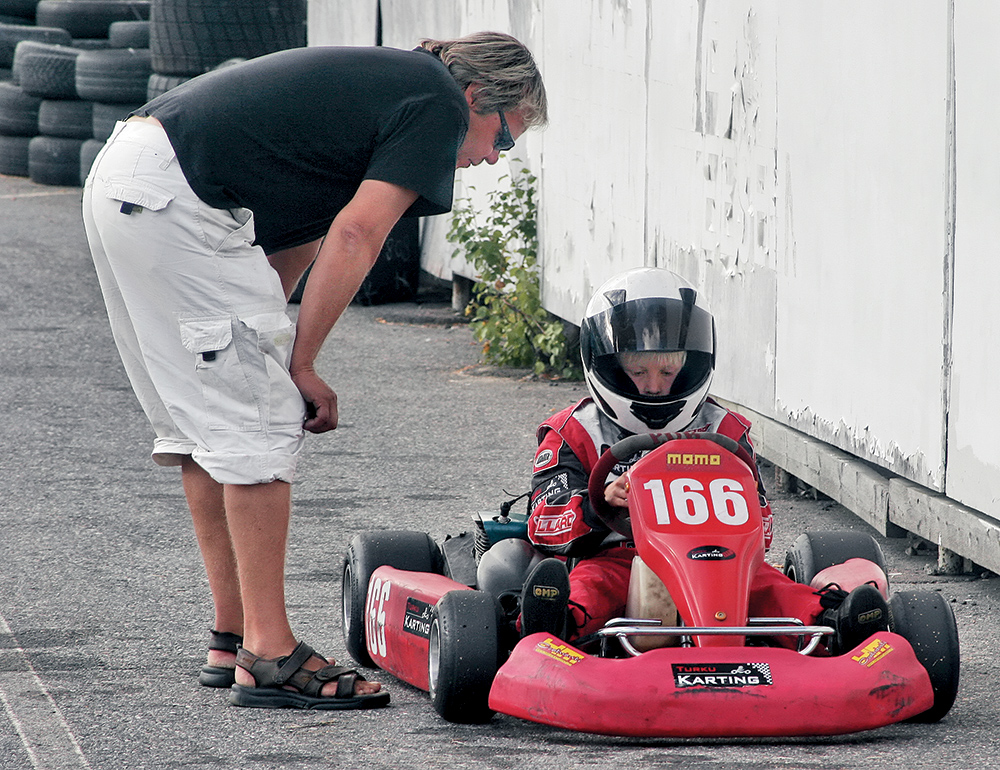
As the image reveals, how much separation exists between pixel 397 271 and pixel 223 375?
299 inches

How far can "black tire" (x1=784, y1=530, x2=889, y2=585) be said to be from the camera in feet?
13.2

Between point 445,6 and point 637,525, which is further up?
point 445,6

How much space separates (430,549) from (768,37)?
2746 millimetres

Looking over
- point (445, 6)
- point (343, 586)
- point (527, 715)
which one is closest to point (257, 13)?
point (445, 6)

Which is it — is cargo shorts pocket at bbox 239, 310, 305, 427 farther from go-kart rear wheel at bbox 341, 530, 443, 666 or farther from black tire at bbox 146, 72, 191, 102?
black tire at bbox 146, 72, 191, 102

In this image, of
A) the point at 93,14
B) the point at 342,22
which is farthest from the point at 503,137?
the point at 93,14

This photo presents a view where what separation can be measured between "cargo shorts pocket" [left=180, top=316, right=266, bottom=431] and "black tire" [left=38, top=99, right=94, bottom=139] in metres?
13.3

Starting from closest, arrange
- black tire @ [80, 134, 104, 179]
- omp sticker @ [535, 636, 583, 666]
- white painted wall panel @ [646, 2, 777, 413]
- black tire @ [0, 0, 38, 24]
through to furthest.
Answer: omp sticker @ [535, 636, 583, 666] < white painted wall panel @ [646, 2, 777, 413] < black tire @ [80, 134, 104, 179] < black tire @ [0, 0, 38, 24]

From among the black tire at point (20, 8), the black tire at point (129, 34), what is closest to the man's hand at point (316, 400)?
the black tire at point (129, 34)

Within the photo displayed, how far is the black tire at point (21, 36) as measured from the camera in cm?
1753

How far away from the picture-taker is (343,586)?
4164mm

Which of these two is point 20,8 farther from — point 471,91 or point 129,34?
point 471,91

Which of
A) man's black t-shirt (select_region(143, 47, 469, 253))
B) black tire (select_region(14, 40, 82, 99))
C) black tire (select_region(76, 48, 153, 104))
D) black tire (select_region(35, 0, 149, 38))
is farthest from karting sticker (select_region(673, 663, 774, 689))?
black tire (select_region(35, 0, 149, 38))

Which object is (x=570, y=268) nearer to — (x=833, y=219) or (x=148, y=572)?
(x=833, y=219)
